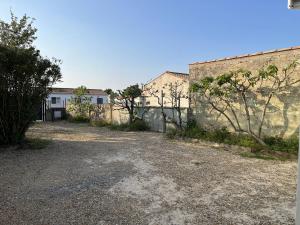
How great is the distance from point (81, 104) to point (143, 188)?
59.7ft

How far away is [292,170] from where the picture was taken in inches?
277

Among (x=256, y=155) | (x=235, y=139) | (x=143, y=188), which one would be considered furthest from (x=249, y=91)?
(x=143, y=188)

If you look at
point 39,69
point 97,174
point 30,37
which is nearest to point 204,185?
point 97,174

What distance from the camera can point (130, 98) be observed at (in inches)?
647

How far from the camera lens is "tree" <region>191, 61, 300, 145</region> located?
374 inches

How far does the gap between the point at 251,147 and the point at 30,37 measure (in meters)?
11.7

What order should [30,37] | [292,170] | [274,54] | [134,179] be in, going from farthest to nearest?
[30,37] → [274,54] → [292,170] → [134,179]

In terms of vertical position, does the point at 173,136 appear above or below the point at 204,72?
below

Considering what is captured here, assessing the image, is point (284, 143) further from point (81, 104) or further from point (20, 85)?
point (81, 104)

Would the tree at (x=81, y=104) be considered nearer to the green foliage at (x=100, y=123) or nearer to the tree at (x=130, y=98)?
the green foliage at (x=100, y=123)

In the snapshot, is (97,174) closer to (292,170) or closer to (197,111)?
(292,170)

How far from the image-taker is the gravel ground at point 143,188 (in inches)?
165

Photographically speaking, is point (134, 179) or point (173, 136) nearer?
point (134, 179)

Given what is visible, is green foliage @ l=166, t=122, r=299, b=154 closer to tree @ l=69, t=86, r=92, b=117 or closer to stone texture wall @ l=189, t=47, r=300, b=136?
stone texture wall @ l=189, t=47, r=300, b=136
